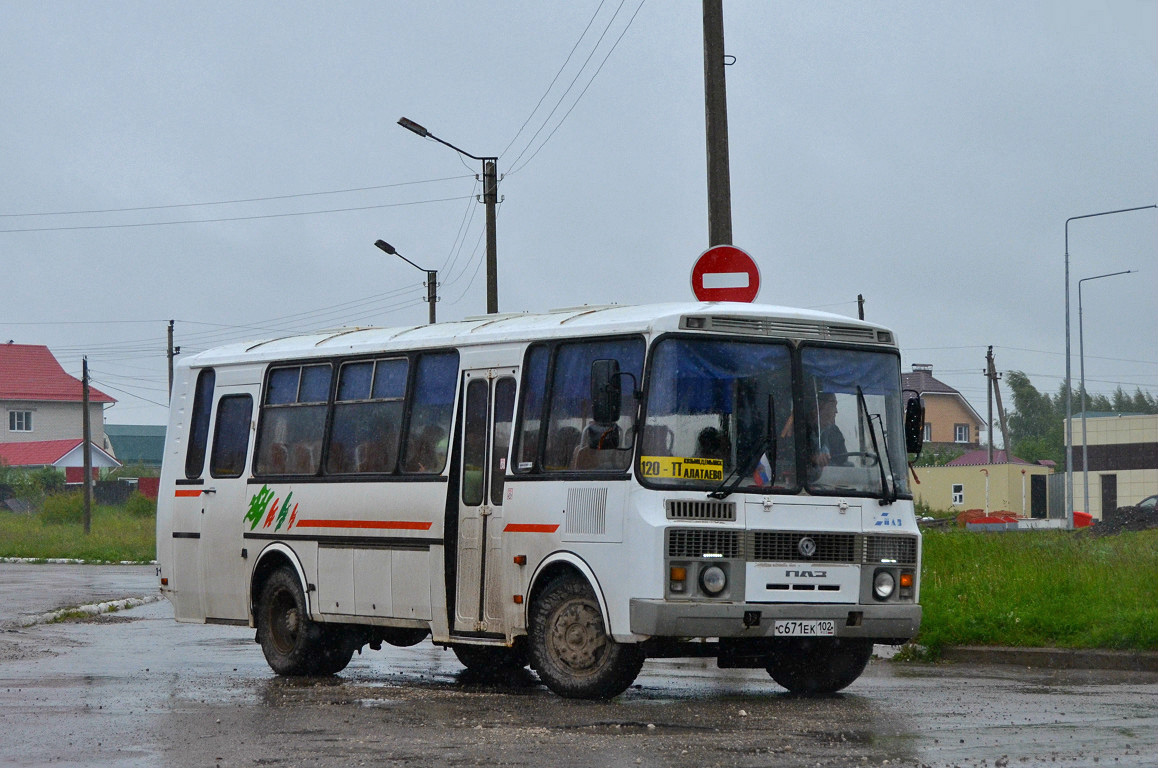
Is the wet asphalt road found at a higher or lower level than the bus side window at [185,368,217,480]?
lower

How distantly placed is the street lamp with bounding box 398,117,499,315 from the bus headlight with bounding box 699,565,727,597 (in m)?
21.0

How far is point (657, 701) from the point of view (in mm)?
12086

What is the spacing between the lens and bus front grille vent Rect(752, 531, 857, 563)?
38.6ft

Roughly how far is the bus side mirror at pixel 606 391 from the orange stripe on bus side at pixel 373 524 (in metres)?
2.41

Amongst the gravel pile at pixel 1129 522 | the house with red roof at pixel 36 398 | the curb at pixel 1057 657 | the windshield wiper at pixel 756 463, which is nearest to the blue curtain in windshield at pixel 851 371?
the windshield wiper at pixel 756 463

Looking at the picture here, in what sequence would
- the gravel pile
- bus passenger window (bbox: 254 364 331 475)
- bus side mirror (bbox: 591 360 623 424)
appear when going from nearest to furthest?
1. bus side mirror (bbox: 591 360 623 424)
2. bus passenger window (bbox: 254 364 331 475)
3. the gravel pile

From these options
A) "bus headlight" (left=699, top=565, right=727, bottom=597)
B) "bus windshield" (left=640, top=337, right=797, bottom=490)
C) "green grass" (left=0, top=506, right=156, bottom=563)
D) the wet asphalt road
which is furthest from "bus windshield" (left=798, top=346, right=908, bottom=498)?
"green grass" (left=0, top=506, right=156, bottom=563)

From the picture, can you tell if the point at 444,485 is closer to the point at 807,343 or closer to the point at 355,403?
the point at 355,403

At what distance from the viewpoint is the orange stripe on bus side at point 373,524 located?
535 inches

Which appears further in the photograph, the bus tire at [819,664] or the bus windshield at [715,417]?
the bus tire at [819,664]

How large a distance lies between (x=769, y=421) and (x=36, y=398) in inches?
3687

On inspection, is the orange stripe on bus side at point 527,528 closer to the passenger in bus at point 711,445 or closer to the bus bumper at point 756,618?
the bus bumper at point 756,618

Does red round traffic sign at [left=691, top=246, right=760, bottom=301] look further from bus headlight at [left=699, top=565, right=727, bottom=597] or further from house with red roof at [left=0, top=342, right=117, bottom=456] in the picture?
house with red roof at [left=0, top=342, right=117, bottom=456]

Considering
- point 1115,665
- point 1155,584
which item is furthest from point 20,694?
point 1155,584
